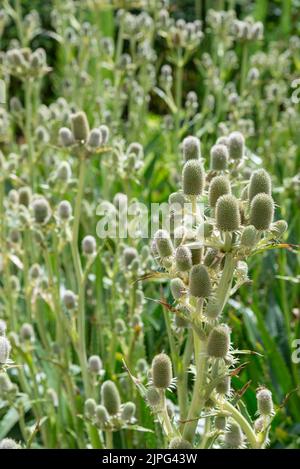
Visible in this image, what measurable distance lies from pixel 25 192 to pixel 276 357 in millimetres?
852

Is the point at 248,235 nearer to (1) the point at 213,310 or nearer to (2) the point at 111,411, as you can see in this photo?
(1) the point at 213,310

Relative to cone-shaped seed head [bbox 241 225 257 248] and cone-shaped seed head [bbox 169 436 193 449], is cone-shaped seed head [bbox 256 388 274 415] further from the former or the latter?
cone-shaped seed head [bbox 241 225 257 248]

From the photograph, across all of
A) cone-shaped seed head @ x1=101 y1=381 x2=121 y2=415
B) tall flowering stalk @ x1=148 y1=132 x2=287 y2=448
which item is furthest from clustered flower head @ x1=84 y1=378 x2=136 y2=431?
tall flowering stalk @ x1=148 y1=132 x2=287 y2=448

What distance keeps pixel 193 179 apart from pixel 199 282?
20 centimetres

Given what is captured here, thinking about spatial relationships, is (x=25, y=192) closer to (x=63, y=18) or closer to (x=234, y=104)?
(x=234, y=104)

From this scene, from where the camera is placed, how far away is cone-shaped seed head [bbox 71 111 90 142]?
1.69m

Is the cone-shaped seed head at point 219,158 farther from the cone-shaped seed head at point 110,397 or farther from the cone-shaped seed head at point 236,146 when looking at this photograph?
the cone-shaped seed head at point 110,397

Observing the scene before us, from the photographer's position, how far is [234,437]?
3.58 ft

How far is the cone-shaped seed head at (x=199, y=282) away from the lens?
40.1 inches

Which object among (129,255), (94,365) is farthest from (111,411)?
(129,255)

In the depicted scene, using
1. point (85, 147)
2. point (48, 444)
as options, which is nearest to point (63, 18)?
point (85, 147)

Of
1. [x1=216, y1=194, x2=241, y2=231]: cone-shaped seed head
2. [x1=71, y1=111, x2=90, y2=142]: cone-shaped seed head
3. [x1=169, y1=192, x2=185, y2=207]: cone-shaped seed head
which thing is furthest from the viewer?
[x1=71, y1=111, x2=90, y2=142]: cone-shaped seed head

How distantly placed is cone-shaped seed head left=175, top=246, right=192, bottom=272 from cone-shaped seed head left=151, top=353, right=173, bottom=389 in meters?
0.15

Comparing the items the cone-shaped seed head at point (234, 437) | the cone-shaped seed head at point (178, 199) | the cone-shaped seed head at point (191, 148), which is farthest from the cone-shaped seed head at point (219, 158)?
the cone-shaped seed head at point (234, 437)
